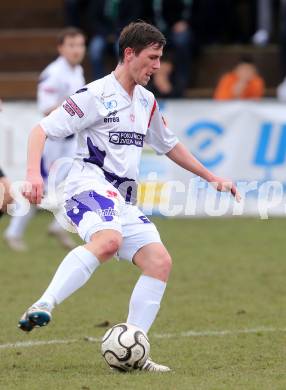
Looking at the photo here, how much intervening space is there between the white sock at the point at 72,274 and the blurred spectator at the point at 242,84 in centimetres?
1029

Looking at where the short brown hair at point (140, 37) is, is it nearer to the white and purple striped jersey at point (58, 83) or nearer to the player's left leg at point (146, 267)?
the player's left leg at point (146, 267)

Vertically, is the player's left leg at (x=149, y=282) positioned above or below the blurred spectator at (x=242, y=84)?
above

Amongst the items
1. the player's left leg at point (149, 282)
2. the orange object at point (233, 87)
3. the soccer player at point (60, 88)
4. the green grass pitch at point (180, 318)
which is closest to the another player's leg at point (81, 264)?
the player's left leg at point (149, 282)

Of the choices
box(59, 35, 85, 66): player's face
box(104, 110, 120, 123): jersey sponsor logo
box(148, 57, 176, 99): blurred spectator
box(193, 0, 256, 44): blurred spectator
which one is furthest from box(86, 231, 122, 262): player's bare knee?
box(193, 0, 256, 44): blurred spectator

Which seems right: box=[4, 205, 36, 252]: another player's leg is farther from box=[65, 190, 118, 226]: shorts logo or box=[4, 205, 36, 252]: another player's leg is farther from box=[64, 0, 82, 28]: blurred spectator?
box=[64, 0, 82, 28]: blurred spectator

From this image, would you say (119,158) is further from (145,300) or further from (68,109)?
(145,300)

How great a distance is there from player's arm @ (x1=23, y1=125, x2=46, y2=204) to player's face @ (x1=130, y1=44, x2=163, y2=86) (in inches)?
25.6

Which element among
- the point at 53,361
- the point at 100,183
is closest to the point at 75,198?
the point at 100,183

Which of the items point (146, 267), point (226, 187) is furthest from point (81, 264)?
point (226, 187)

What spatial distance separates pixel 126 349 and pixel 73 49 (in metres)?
6.21

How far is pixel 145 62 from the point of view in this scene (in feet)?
20.1

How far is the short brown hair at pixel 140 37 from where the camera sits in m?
6.11

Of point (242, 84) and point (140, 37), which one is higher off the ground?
point (140, 37)

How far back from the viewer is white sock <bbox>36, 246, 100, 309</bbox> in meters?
5.80
